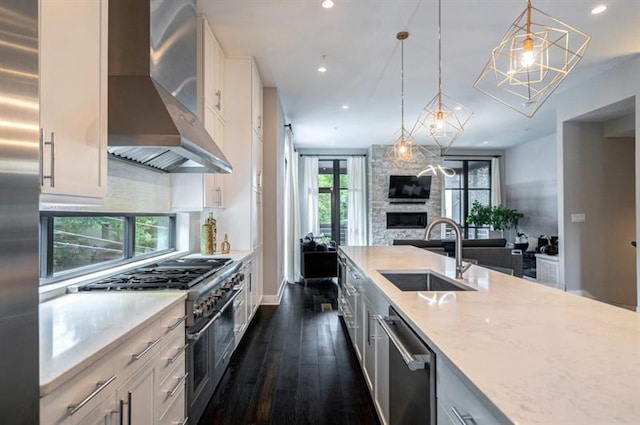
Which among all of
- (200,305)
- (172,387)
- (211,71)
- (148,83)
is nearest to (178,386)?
(172,387)

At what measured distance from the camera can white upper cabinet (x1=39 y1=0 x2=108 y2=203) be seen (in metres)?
1.14

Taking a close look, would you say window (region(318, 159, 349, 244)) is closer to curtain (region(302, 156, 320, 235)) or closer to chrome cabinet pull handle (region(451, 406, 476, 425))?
curtain (region(302, 156, 320, 235))

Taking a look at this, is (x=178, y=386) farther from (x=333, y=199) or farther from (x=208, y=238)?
(x=333, y=199)

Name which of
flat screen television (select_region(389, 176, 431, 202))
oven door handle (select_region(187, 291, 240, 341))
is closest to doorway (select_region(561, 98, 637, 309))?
flat screen television (select_region(389, 176, 431, 202))

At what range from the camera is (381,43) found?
355 centimetres

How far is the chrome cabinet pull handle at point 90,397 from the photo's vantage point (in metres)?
0.94

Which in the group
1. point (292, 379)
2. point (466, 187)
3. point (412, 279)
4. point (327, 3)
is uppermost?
point (327, 3)

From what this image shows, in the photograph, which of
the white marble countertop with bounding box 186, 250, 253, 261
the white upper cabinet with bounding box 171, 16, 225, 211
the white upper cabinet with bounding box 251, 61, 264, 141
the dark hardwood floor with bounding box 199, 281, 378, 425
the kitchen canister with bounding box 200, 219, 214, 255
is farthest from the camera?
the white upper cabinet with bounding box 251, 61, 264, 141

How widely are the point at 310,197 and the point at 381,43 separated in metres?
5.26

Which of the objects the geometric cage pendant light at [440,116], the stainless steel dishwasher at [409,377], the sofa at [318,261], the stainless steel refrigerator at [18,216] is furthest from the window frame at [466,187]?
the stainless steel refrigerator at [18,216]

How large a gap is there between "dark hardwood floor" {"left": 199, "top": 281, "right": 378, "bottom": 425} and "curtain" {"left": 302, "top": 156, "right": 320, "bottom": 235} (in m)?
4.51

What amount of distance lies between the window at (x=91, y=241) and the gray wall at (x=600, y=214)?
5.62 metres

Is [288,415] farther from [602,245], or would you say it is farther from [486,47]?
[602,245]

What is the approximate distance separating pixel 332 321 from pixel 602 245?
4271mm
